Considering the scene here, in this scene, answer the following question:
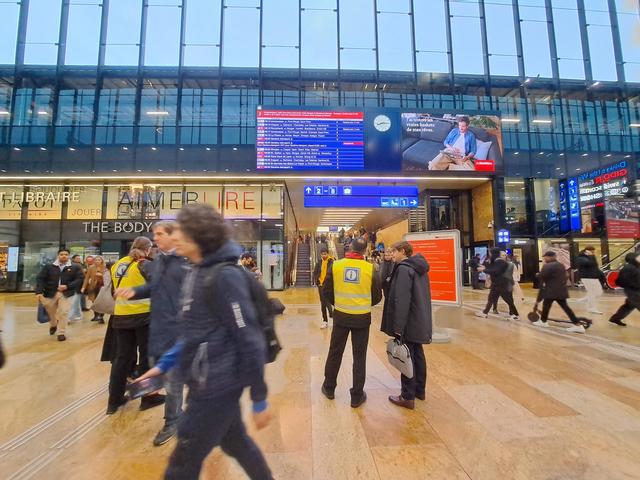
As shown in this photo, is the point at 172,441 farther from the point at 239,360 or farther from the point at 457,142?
the point at 457,142

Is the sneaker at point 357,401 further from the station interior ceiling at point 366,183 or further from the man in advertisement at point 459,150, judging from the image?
the man in advertisement at point 459,150

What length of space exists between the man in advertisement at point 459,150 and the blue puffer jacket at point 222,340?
1371cm

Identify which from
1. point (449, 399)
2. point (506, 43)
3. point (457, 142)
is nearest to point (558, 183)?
point (457, 142)

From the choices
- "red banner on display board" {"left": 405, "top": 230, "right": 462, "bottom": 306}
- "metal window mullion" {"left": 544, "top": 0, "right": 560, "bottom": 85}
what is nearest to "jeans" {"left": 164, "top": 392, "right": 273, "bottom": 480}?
"red banner on display board" {"left": 405, "top": 230, "right": 462, "bottom": 306}

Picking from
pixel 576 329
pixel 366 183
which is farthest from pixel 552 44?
pixel 576 329

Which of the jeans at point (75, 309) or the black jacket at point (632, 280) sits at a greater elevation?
the black jacket at point (632, 280)

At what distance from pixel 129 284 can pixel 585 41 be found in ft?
80.2

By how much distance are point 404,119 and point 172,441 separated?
544 inches

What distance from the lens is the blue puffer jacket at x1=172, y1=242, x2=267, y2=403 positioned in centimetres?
135

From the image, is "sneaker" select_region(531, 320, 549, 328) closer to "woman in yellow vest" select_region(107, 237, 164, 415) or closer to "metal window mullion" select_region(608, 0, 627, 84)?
"woman in yellow vest" select_region(107, 237, 164, 415)

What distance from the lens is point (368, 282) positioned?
3287mm

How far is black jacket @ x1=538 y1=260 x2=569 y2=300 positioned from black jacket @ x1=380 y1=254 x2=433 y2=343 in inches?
179

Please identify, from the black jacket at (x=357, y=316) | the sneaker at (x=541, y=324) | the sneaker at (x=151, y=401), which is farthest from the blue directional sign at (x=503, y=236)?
the sneaker at (x=151, y=401)

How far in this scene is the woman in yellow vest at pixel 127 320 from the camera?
3057 mm
